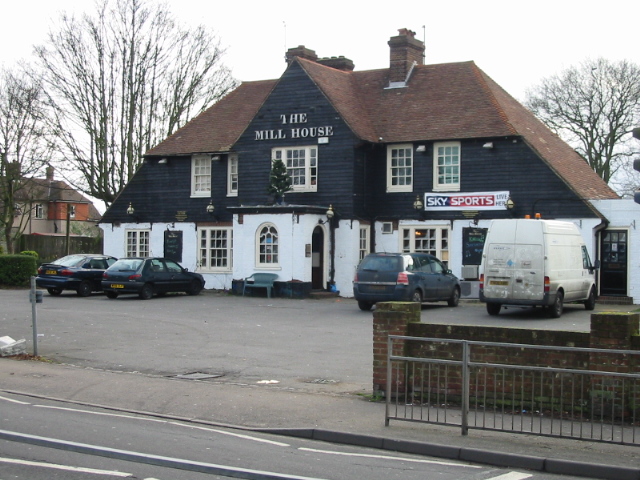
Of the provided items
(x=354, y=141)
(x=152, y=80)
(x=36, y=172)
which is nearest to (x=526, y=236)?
(x=354, y=141)

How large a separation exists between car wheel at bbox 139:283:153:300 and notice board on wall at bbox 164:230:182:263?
18.8ft

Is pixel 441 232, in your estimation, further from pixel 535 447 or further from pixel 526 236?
pixel 535 447

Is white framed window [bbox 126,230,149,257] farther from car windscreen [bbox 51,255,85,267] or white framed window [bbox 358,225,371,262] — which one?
white framed window [bbox 358,225,371,262]

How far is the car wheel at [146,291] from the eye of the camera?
30.3 m

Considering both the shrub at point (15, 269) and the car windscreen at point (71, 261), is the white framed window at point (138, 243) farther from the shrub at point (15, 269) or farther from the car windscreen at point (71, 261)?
the car windscreen at point (71, 261)

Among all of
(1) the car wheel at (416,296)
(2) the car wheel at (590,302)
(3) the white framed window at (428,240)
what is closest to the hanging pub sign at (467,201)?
(3) the white framed window at (428,240)

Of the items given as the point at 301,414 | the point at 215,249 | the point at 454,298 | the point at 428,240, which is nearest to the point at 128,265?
the point at 215,249

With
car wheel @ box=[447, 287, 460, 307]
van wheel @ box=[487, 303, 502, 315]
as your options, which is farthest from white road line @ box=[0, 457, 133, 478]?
car wheel @ box=[447, 287, 460, 307]

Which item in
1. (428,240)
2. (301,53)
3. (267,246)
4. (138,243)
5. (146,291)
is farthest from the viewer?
(301,53)

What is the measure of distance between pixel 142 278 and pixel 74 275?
314cm

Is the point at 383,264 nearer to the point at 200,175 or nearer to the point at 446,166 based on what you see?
the point at 446,166

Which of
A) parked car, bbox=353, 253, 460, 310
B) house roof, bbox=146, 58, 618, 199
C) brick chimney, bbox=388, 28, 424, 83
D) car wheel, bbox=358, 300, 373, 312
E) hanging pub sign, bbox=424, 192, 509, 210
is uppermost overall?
brick chimney, bbox=388, 28, 424, 83

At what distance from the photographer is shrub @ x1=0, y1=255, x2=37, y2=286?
36.6m

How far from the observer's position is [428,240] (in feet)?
105
